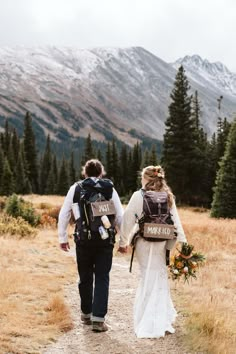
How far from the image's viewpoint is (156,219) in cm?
701

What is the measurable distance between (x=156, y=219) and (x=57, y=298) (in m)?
2.74

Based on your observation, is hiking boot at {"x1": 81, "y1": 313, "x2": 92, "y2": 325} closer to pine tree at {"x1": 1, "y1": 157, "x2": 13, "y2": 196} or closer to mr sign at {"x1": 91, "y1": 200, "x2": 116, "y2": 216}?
mr sign at {"x1": 91, "y1": 200, "x2": 116, "y2": 216}

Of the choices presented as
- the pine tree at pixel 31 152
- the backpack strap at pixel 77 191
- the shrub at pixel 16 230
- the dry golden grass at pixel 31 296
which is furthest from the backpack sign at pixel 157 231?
the pine tree at pixel 31 152

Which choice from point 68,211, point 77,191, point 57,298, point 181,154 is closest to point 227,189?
point 181,154

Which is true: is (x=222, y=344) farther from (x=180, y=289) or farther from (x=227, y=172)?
(x=227, y=172)

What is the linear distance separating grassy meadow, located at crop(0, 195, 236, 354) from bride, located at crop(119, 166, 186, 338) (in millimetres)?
519

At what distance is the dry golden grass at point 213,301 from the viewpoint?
266 inches

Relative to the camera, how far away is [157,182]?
23.5ft

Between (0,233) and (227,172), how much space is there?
2241 cm

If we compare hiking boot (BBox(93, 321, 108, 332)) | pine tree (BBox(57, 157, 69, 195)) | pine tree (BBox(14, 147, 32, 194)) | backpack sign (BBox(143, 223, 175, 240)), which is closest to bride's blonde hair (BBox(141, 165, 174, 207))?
backpack sign (BBox(143, 223, 175, 240))

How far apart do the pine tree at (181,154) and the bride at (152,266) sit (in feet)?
138

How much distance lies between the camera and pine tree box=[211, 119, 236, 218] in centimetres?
3519

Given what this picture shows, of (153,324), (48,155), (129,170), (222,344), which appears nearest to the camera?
(222,344)

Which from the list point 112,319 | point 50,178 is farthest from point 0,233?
point 50,178
